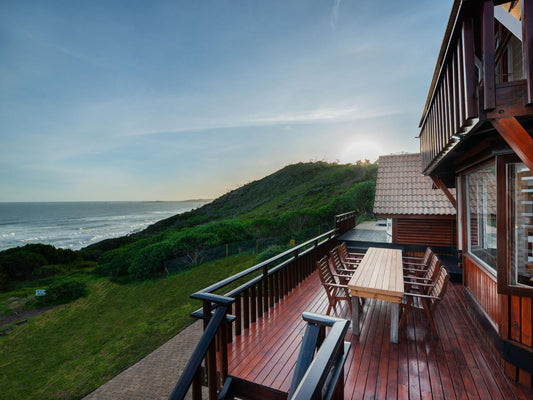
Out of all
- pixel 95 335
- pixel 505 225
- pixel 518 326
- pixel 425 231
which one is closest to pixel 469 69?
pixel 505 225

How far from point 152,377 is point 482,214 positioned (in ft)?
27.0

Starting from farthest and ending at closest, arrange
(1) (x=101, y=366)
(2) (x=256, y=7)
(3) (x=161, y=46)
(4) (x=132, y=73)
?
(4) (x=132, y=73), (3) (x=161, y=46), (2) (x=256, y=7), (1) (x=101, y=366)

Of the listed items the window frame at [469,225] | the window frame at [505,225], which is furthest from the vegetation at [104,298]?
the window frame at [469,225]

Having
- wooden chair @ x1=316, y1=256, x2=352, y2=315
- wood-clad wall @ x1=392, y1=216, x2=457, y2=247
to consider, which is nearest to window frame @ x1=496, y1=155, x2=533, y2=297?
wooden chair @ x1=316, y1=256, x2=352, y2=315

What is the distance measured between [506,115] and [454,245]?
7351 millimetres

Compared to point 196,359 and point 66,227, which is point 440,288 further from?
point 66,227

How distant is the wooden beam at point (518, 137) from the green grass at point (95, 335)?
9.19 metres

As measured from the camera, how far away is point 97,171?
43594 millimetres

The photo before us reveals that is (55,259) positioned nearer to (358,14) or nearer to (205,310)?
(205,310)

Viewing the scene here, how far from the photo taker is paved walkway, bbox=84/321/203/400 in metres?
5.78

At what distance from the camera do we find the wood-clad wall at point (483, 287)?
9.53 feet

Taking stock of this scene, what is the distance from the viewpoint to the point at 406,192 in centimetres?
845

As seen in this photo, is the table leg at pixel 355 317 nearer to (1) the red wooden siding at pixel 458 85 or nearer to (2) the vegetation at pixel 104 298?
(1) the red wooden siding at pixel 458 85

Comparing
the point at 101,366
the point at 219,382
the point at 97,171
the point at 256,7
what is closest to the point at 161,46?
the point at 256,7
